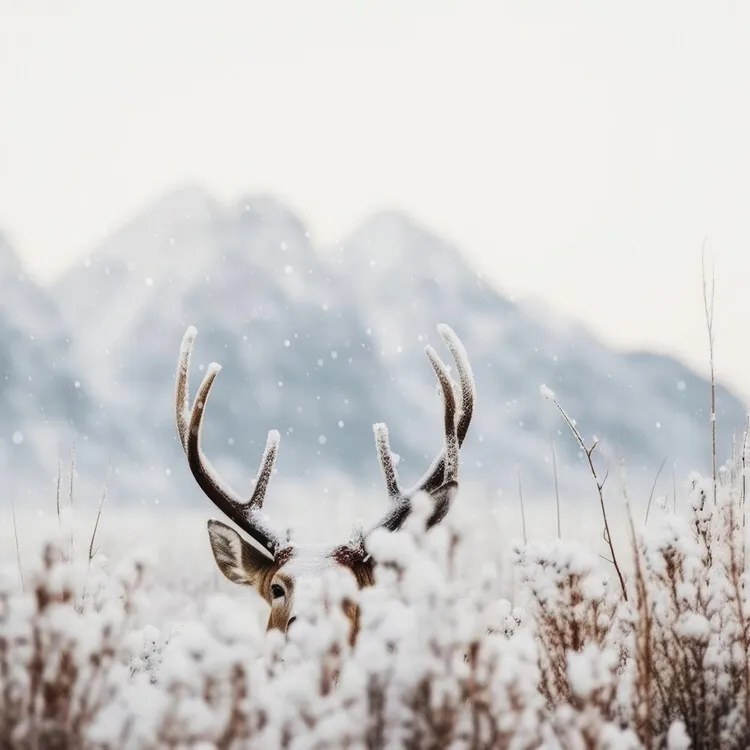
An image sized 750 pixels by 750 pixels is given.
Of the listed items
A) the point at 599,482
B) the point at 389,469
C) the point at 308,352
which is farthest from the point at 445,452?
the point at 308,352

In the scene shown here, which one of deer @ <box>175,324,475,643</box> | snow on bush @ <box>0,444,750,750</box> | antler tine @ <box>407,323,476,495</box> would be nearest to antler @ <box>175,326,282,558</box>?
deer @ <box>175,324,475,643</box>

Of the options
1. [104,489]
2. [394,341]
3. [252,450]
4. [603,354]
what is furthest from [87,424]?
[104,489]

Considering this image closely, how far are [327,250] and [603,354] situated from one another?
53.6 metres

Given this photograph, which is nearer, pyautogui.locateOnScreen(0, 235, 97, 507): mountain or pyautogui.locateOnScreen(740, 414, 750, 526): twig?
pyautogui.locateOnScreen(740, 414, 750, 526): twig

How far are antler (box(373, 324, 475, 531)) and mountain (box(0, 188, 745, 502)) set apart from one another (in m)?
109

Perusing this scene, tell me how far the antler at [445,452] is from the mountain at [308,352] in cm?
10871

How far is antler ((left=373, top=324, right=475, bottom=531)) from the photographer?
479cm

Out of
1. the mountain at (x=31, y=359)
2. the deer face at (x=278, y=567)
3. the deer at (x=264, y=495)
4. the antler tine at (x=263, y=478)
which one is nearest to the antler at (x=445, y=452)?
the deer at (x=264, y=495)

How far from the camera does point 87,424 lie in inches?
4909

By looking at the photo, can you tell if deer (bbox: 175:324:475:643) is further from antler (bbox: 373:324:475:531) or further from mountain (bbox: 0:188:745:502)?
mountain (bbox: 0:188:745:502)

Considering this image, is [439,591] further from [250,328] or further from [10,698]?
[250,328]

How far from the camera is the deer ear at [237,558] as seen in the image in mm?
4969

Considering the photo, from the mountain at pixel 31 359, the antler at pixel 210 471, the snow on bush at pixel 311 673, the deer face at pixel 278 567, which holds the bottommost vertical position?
the snow on bush at pixel 311 673

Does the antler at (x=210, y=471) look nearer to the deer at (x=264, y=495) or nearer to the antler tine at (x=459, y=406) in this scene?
the deer at (x=264, y=495)
